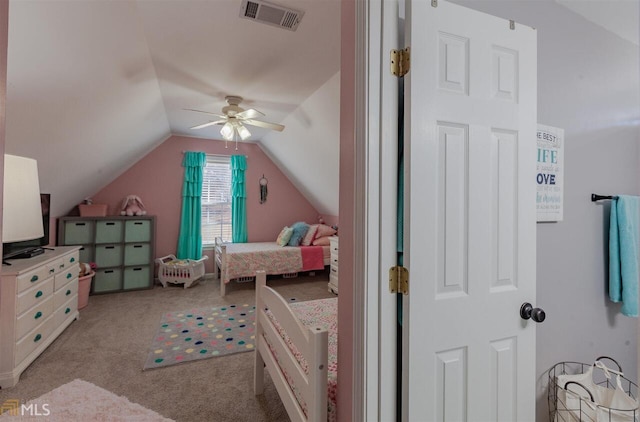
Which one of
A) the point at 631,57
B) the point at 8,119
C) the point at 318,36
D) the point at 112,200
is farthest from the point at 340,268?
the point at 112,200

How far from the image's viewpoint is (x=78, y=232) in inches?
152

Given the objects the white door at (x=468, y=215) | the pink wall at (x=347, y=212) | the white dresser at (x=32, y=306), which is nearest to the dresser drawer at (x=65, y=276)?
the white dresser at (x=32, y=306)

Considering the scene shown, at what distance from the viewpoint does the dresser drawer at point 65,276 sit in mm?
2691

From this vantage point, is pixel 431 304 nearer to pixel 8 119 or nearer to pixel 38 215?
pixel 8 119

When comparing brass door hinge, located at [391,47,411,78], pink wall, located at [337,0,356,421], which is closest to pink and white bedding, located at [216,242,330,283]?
pink wall, located at [337,0,356,421]

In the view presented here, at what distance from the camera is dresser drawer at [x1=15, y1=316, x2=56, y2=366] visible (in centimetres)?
211

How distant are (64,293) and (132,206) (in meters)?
1.80

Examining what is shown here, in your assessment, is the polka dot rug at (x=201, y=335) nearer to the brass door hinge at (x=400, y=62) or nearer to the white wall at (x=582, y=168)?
the white wall at (x=582, y=168)

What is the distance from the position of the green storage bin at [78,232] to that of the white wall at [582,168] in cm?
484

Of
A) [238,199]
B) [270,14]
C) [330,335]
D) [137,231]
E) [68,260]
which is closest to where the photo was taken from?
[330,335]

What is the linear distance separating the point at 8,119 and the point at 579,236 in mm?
3598

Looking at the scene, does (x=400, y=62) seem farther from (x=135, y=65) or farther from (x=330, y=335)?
(x=135, y=65)

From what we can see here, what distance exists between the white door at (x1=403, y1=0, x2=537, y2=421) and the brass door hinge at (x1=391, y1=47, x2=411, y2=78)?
0.03 meters

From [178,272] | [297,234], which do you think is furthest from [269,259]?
[178,272]
